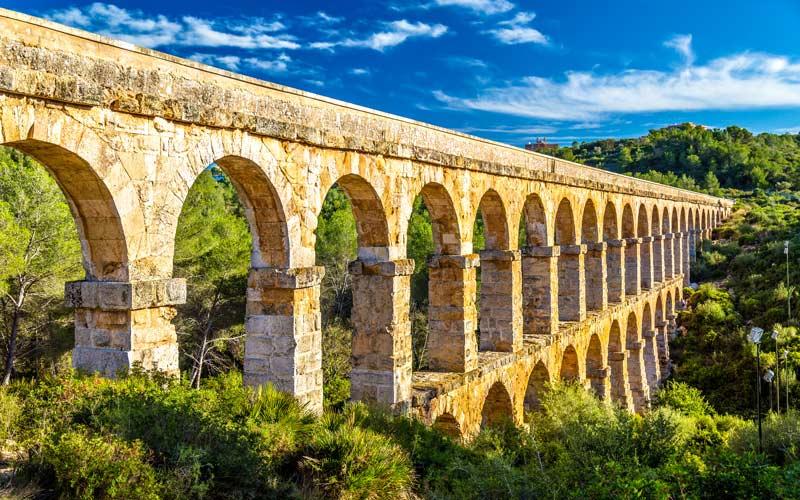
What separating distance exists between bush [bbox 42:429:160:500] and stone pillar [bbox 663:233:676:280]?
24595mm

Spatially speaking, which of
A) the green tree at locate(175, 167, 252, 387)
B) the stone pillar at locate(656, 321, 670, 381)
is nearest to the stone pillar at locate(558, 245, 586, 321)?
the green tree at locate(175, 167, 252, 387)

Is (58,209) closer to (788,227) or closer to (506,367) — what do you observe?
(506,367)

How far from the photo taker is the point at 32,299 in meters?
13.9

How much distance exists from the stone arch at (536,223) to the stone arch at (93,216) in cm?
916

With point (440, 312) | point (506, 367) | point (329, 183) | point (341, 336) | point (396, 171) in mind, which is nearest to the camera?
point (329, 183)

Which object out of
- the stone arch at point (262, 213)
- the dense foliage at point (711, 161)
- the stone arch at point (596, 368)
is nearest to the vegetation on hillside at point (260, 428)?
the stone arch at point (262, 213)

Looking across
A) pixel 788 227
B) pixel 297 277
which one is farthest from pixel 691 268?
pixel 297 277

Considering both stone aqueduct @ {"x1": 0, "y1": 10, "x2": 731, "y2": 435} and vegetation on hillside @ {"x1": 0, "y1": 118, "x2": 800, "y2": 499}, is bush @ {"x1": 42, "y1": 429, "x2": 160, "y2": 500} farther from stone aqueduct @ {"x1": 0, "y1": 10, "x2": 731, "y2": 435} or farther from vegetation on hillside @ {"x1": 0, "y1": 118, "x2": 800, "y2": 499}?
stone aqueduct @ {"x1": 0, "y1": 10, "x2": 731, "y2": 435}

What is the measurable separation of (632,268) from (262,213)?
51.2ft

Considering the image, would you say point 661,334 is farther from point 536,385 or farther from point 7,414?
point 7,414

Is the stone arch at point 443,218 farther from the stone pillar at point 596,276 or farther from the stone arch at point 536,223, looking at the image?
the stone pillar at point 596,276

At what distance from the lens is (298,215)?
676cm

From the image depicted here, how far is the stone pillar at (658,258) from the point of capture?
24175 millimetres

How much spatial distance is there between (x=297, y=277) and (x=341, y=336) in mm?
13291
